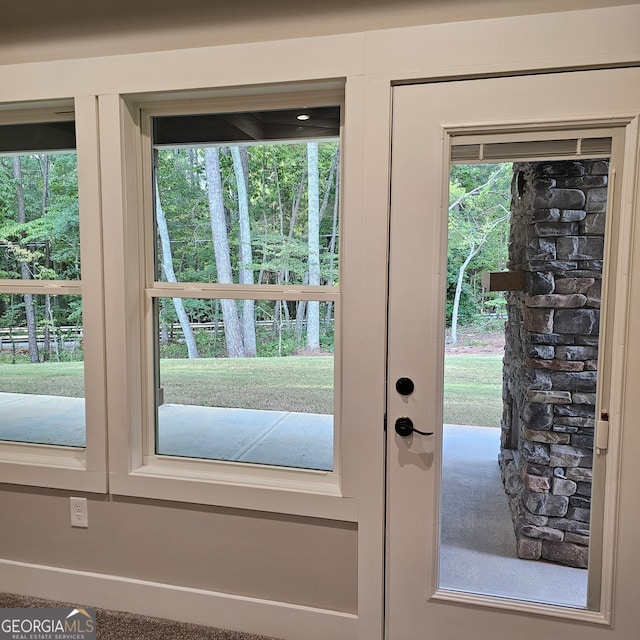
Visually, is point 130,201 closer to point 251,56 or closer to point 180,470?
point 251,56

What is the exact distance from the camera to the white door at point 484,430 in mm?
1514

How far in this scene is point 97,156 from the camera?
1.83 metres

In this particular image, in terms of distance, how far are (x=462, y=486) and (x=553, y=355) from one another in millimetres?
537

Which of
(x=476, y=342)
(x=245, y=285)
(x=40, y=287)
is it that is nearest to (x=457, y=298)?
(x=476, y=342)

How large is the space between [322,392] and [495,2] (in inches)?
55.5

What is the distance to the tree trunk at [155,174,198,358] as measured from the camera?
6.37 ft

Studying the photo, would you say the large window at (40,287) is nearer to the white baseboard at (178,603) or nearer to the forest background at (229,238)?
the forest background at (229,238)

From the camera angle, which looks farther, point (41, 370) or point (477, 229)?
point (41, 370)

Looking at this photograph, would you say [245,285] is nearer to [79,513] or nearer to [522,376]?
[522,376]

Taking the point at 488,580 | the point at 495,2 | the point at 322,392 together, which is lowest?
Result: the point at 488,580

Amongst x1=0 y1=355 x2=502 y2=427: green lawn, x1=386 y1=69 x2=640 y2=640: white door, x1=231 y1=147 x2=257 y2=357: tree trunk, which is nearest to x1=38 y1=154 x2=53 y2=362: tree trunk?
x1=0 y1=355 x2=502 y2=427: green lawn

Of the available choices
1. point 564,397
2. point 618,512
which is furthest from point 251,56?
point 618,512

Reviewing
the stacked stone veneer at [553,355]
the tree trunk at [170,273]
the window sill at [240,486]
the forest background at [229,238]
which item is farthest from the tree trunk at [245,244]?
the stacked stone veneer at [553,355]

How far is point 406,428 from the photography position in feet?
5.51
